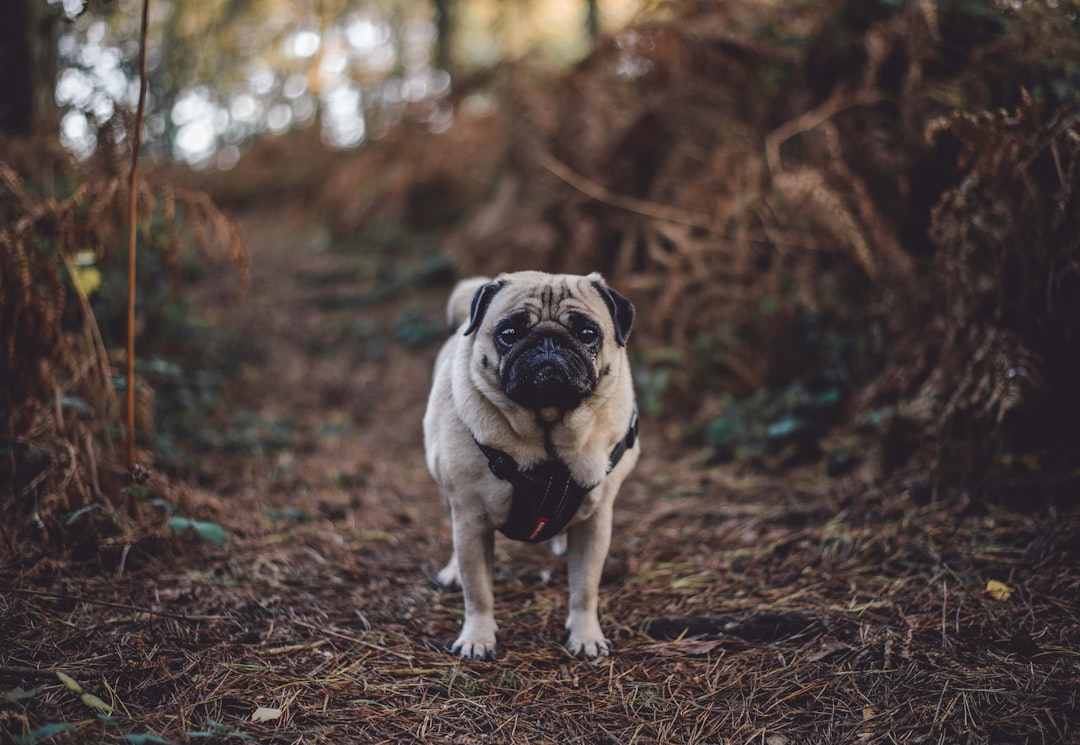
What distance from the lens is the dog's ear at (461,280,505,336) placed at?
11.8 feet

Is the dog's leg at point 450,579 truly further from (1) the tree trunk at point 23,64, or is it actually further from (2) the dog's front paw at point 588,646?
(1) the tree trunk at point 23,64

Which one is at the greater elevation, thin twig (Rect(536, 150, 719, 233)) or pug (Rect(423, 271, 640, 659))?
thin twig (Rect(536, 150, 719, 233))

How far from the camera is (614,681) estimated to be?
3277 mm

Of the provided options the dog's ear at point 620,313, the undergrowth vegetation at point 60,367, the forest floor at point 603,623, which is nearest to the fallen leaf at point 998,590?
the forest floor at point 603,623

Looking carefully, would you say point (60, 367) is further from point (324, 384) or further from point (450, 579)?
point (324, 384)

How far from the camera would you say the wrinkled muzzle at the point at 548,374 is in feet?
10.4

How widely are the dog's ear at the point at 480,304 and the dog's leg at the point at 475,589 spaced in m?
1.01

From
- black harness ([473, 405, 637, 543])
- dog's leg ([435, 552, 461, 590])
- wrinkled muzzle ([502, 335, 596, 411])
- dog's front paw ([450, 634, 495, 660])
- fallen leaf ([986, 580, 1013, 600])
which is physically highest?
wrinkled muzzle ([502, 335, 596, 411])

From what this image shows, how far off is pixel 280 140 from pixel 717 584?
14.8 metres

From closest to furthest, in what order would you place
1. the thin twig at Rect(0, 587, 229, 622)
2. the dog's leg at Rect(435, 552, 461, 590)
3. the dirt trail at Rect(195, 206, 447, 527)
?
the thin twig at Rect(0, 587, 229, 622) → the dog's leg at Rect(435, 552, 461, 590) → the dirt trail at Rect(195, 206, 447, 527)

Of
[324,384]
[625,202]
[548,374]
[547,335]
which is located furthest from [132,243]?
[625,202]

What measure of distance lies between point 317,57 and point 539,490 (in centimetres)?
1990

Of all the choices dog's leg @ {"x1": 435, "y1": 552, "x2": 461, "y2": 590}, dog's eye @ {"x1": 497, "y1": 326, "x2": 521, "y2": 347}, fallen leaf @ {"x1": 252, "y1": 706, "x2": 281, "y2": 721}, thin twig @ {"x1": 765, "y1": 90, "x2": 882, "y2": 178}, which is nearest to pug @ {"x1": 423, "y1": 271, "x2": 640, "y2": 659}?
dog's eye @ {"x1": 497, "y1": 326, "x2": 521, "y2": 347}

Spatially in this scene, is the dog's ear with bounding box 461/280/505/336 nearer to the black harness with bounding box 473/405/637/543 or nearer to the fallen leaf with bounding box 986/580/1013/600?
Answer: the black harness with bounding box 473/405/637/543
